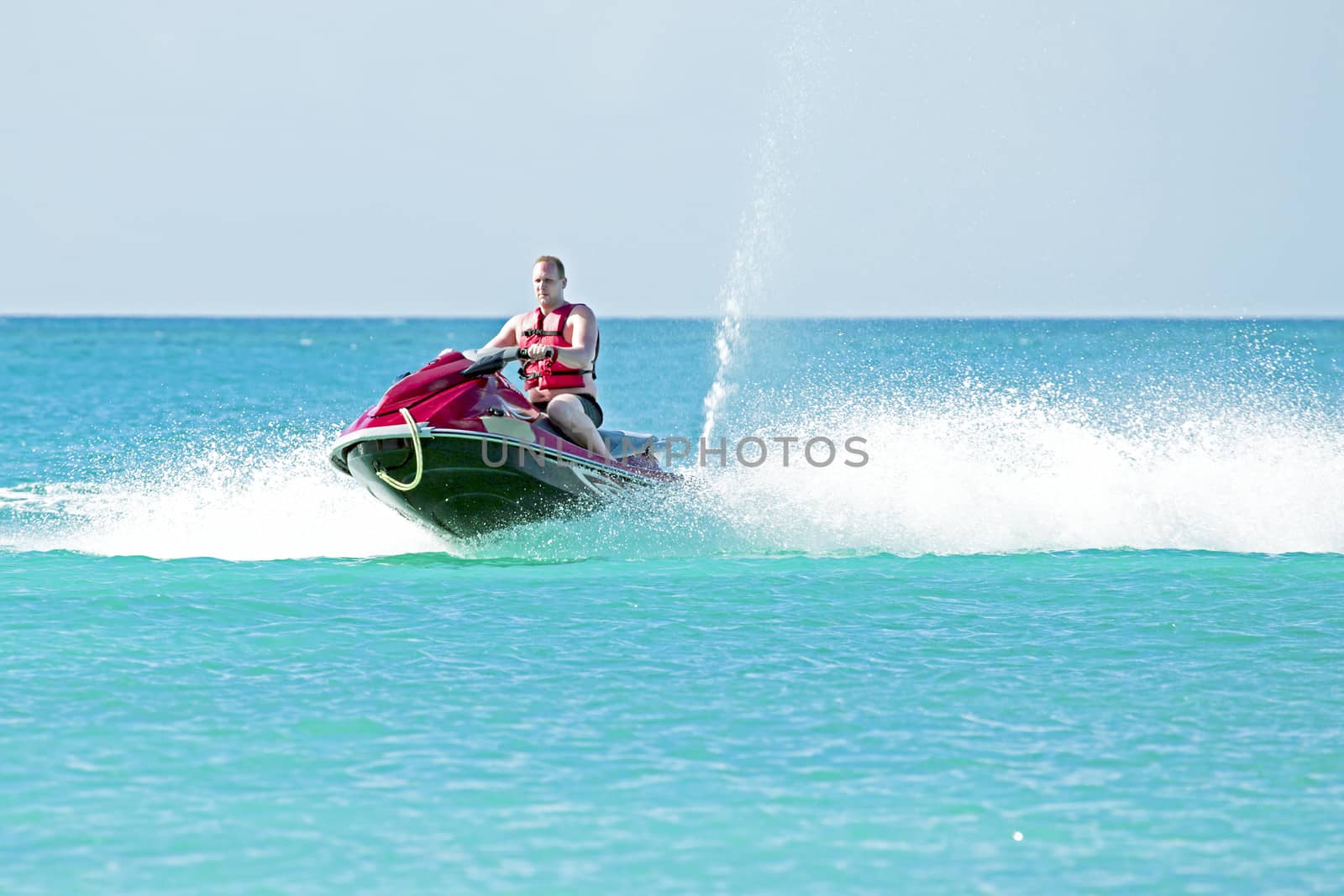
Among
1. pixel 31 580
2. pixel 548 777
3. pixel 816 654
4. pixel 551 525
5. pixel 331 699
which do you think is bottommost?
pixel 548 777

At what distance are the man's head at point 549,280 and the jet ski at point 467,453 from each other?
50 cm

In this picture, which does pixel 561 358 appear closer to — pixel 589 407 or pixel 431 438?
pixel 589 407

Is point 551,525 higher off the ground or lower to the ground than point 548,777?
higher

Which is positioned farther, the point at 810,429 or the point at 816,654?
the point at 810,429

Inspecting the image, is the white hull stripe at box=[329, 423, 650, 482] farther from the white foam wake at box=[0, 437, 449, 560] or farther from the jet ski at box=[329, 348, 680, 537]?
the white foam wake at box=[0, 437, 449, 560]

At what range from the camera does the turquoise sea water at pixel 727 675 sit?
4184mm

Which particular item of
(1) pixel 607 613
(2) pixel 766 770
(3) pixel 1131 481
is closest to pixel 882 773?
(2) pixel 766 770

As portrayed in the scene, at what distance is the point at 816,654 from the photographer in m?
6.40

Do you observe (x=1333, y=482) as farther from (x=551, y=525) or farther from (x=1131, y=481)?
(x=551, y=525)

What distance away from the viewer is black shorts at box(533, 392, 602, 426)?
28.6 feet

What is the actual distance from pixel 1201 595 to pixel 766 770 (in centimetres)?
401

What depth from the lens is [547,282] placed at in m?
8.61

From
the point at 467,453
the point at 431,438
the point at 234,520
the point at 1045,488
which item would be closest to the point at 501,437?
the point at 467,453

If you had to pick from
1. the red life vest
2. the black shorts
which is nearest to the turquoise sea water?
the black shorts
